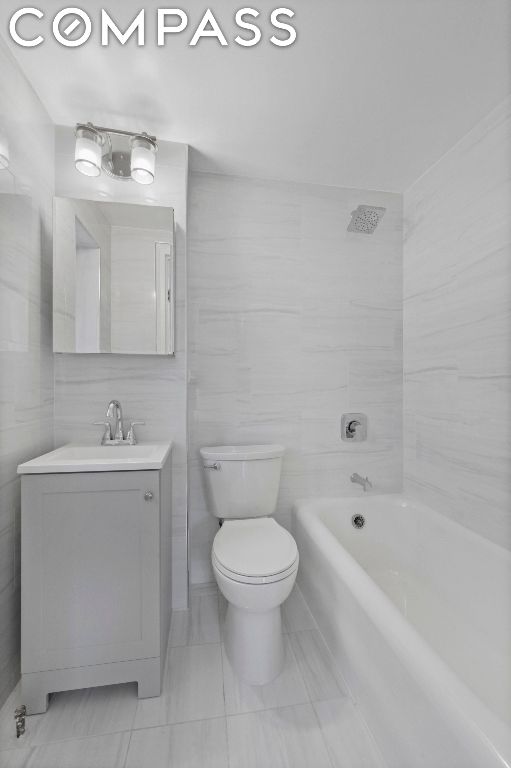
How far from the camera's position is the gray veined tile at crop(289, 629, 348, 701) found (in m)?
1.28

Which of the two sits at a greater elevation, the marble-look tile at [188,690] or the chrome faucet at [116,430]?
the chrome faucet at [116,430]

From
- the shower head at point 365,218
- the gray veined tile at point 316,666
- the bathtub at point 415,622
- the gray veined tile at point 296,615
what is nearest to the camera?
the bathtub at point 415,622

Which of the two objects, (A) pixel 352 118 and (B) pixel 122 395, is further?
(B) pixel 122 395

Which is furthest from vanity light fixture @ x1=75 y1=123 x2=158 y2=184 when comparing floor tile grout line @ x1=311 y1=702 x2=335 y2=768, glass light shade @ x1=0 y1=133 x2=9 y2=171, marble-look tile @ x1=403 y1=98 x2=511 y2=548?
floor tile grout line @ x1=311 y1=702 x2=335 y2=768

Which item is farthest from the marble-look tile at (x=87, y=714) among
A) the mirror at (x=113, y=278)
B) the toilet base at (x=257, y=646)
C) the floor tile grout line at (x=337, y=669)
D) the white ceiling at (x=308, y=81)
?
the white ceiling at (x=308, y=81)

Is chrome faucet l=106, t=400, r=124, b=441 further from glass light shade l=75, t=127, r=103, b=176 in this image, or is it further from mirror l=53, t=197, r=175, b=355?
glass light shade l=75, t=127, r=103, b=176

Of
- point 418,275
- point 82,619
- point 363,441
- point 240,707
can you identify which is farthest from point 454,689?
point 418,275

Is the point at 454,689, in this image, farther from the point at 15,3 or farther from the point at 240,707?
the point at 15,3

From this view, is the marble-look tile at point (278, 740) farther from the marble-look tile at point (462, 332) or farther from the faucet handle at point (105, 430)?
the faucet handle at point (105, 430)

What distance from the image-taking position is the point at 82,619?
4.00ft

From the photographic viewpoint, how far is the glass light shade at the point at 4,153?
1198 millimetres

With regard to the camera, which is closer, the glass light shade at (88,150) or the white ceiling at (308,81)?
the white ceiling at (308,81)

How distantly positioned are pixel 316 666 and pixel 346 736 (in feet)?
0.93

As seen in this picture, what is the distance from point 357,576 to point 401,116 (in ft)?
6.24
